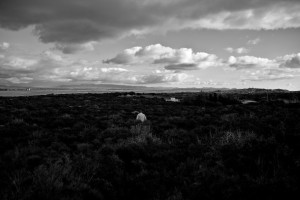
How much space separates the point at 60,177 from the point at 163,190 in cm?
210

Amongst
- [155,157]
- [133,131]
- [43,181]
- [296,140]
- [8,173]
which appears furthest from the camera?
[133,131]

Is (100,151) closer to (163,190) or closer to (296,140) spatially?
(163,190)

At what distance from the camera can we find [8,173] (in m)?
5.14

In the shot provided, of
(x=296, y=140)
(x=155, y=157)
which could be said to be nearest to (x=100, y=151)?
(x=155, y=157)

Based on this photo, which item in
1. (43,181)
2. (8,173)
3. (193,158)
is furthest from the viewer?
(193,158)

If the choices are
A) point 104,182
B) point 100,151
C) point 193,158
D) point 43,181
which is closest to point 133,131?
point 100,151

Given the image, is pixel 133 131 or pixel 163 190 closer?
pixel 163 190

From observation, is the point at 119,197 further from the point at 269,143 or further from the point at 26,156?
the point at 269,143

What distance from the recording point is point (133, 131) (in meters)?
10.4

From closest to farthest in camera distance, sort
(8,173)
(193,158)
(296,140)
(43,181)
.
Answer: (43,181) → (8,173) → (193,158) → (296,140)

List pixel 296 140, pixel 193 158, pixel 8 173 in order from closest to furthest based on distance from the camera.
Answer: pixel 8 173
pixel 193 158
pixel 296 140

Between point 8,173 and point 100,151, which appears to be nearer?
point 8,173

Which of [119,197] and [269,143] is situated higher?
[269,143]

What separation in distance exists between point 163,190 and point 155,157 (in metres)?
2.15
